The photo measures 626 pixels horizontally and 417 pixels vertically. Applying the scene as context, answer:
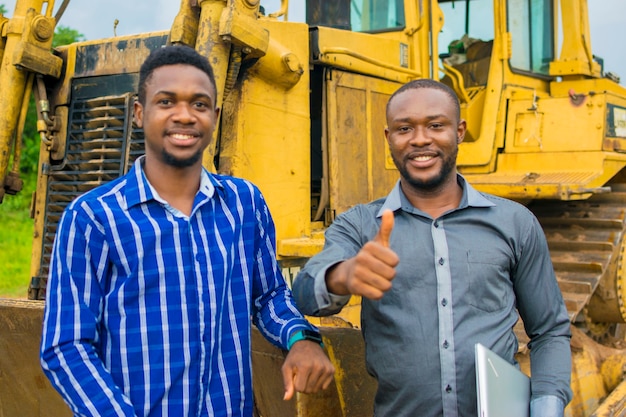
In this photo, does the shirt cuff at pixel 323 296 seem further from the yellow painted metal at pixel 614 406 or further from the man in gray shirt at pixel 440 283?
the yellow painted metal at pixel 614 406

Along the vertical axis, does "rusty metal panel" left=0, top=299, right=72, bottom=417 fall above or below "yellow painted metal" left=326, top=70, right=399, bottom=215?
below

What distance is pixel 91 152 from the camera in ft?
13.4

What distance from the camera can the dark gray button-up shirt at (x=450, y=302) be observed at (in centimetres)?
197

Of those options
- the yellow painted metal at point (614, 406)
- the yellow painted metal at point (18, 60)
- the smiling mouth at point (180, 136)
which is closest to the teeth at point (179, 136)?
the smiling mouth at point (180, 136)

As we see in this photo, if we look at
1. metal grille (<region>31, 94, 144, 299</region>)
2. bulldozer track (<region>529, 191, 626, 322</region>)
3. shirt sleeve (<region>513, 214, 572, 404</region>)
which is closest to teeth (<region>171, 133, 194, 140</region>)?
shirt sleeve (<region>513, 214, 572, 404</region>)

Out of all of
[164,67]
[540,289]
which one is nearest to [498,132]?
[540,289]

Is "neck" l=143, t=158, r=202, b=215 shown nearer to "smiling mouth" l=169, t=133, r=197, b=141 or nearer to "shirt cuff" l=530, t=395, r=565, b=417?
"smiling mouth" l=169, t=133, r=197, b=141

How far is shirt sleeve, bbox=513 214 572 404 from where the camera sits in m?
2.05

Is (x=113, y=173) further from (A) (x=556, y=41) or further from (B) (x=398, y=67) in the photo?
(A) (x=556, y=41)

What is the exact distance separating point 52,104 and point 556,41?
3605mm

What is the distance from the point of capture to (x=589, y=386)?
457 cm

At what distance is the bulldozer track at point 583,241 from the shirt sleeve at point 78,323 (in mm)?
3421

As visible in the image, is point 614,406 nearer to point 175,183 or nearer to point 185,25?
point 185,25

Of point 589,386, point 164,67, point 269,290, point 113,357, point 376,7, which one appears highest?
point 376,7
